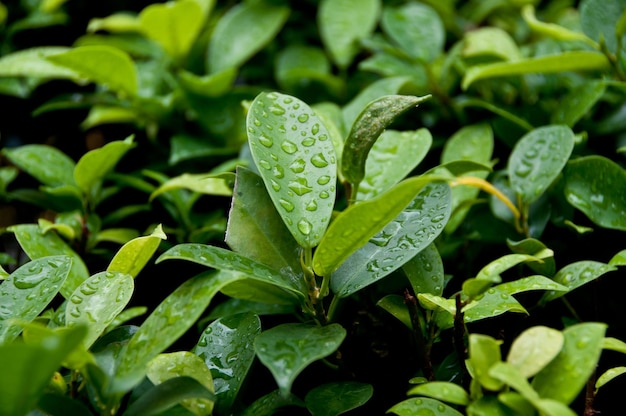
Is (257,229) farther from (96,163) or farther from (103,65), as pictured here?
(103,65)

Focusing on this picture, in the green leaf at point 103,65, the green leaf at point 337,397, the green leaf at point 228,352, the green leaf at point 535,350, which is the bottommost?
the green leaf at point 337,397

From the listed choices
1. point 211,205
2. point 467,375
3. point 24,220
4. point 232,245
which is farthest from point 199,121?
point 467,375

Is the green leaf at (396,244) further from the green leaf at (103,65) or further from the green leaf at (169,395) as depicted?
the green leaf at (103,65)

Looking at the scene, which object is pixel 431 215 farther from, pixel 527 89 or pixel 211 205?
pixel 527 89

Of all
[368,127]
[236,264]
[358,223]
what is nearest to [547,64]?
[368,127]

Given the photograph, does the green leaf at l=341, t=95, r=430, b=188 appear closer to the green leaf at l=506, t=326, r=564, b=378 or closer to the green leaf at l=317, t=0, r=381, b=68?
the green leaf at l=506, t=326, r=564, b=378

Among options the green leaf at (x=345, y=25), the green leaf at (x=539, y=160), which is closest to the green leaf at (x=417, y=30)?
the green leaf at (x=345, y=25)
